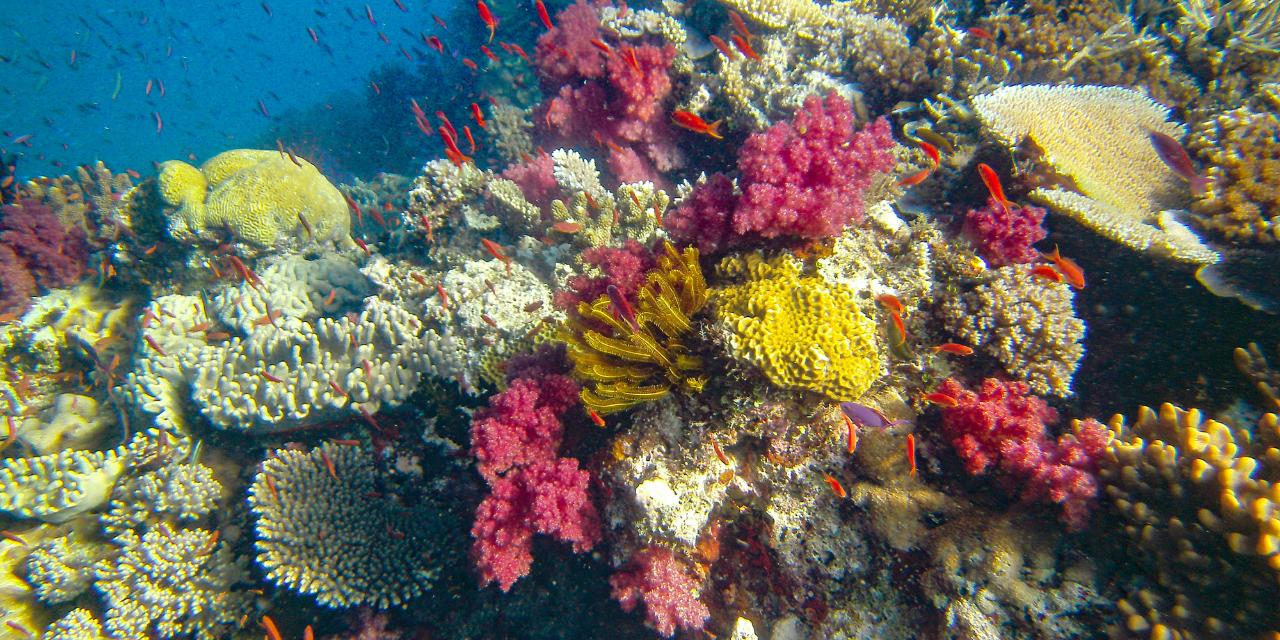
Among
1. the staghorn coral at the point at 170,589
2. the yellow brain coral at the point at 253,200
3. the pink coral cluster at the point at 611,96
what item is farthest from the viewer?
the yellow brain coral at the point at 253,200

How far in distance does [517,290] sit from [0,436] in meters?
6.30

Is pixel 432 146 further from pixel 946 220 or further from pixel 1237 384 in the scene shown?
pixel 1237 384

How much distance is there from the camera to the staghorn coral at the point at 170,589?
490 cm

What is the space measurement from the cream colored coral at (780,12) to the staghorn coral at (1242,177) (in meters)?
4.16

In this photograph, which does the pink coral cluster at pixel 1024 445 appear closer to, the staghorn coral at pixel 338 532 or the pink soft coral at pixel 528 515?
the pink soft coral at pixel 528 515

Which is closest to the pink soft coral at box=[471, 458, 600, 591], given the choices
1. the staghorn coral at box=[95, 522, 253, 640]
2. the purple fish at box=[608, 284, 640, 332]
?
the purple fish at box=[608, 284, 640, 332]

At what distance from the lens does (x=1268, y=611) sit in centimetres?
247

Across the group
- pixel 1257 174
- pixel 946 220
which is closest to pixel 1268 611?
pixel 946 220

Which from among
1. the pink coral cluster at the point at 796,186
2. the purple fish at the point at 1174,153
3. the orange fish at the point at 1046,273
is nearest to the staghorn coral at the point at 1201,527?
the orange fish at the point at 1046,273

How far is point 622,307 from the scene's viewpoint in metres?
3.23

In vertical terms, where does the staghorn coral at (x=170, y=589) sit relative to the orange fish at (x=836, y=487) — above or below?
above

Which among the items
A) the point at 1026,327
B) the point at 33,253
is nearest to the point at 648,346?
the point at 1026,327

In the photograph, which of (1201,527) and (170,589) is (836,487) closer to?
(1201,527)

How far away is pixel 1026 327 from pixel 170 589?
7876 mm
